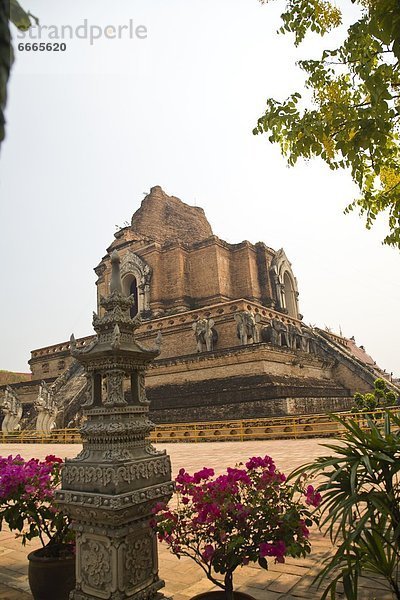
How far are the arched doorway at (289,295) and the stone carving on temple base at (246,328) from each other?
1085 cm

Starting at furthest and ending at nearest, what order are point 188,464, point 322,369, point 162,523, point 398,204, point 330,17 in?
point 322,369
point 188,464
point 398,204
point 330,17
point 162,523

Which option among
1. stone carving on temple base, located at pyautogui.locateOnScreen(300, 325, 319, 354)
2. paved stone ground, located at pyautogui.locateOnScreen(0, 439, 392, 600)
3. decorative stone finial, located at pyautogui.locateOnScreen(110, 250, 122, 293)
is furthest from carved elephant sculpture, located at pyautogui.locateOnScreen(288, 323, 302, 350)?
decorative stone finial, located at pyautogui.locateOnScreen(110, 250, 122, 293)

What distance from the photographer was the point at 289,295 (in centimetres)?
3153

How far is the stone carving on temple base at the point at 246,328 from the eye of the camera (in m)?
20.3

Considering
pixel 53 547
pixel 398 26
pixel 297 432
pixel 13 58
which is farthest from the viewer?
pixel 297 432

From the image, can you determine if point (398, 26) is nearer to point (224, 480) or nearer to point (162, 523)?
point (224, 480)

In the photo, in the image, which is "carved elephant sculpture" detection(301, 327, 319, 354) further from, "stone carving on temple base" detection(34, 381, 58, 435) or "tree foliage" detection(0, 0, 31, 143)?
"tree foliage" detection(0, 0, 31, 143)

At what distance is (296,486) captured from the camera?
3.00 meters

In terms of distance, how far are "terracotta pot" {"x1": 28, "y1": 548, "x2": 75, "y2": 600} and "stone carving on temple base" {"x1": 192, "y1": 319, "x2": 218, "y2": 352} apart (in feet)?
57.4

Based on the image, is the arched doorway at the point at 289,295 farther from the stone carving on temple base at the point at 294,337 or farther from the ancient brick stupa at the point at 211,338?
the stone carving on temple base at the point at 294,337

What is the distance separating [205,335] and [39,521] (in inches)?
695

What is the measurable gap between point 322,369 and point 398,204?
56.3ft

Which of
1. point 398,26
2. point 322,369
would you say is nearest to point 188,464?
point 398,26

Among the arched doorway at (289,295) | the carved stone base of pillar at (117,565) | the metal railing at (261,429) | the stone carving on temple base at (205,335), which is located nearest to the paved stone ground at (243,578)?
the carved stone base of pillar at (117,565)
